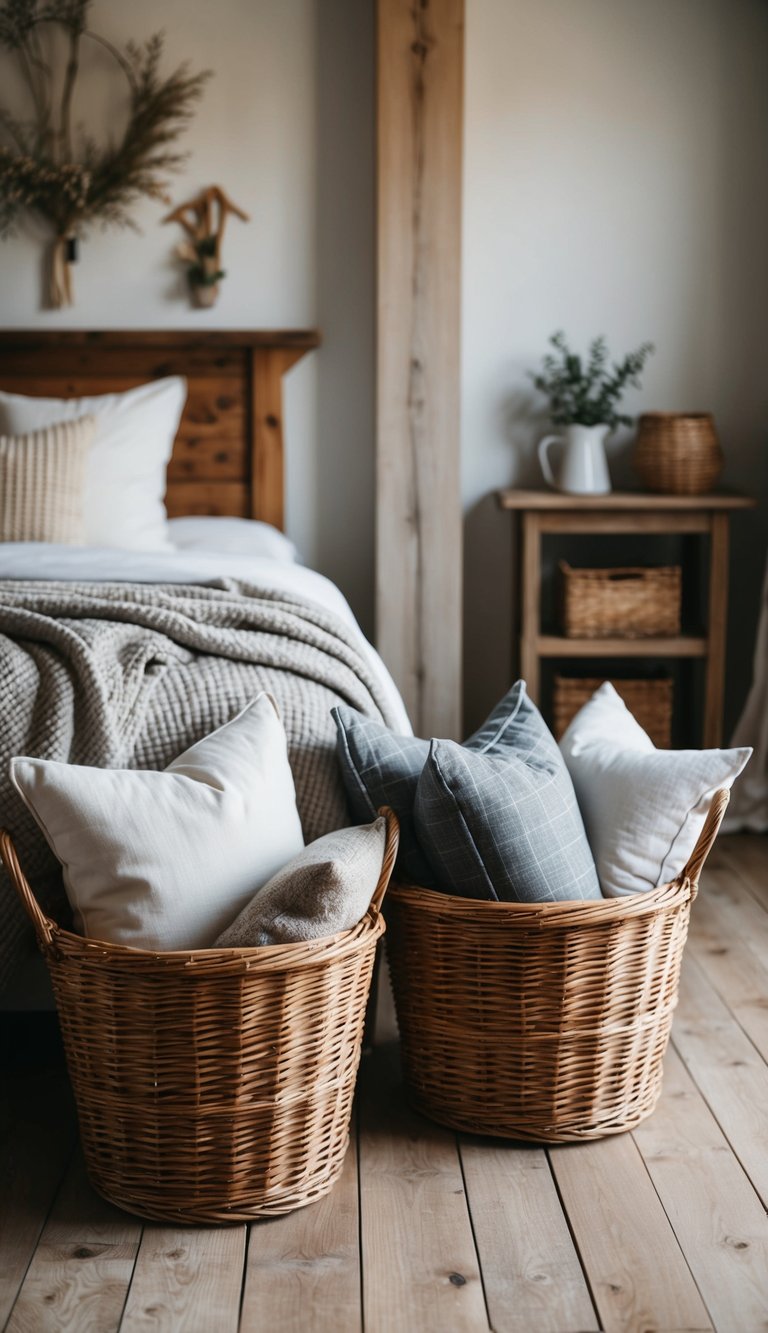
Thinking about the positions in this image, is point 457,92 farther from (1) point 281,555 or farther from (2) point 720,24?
(1) point 281,555

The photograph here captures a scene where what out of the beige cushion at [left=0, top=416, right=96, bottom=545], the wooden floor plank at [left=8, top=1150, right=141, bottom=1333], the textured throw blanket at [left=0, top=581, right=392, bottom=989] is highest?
the beige cushion at [left=0, top=416, right=96, bottom=545]

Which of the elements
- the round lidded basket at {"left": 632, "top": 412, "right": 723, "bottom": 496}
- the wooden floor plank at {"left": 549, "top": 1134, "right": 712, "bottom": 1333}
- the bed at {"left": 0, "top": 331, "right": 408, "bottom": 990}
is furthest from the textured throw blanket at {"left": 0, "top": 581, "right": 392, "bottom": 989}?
the round lidded basket at {"left": 632, "top": 412, "right": 723, "bottom": 496}

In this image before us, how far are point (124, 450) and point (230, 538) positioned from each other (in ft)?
1.15

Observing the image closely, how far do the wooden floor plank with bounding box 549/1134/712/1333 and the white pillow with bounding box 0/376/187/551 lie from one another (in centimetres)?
188

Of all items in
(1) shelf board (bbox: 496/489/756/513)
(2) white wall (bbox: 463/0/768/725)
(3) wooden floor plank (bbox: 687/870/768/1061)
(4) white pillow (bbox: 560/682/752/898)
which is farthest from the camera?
(2) white wall (bbox: 463/0/768/725)

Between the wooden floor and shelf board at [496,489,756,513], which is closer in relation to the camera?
the wooden floor

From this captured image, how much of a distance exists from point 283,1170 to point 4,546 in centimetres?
168

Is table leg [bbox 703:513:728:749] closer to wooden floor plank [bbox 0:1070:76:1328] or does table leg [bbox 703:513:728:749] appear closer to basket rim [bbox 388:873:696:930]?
basket rim [bbox 388:873:696:930]

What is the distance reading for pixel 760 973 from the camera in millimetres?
2590

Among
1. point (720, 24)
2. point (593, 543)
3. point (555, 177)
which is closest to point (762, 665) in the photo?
point (593, 543)

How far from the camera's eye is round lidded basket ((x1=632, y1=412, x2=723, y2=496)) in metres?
3.56

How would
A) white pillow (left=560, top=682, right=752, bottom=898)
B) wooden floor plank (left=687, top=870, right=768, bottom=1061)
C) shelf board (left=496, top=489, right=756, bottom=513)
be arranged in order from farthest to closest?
shelf board (left=496, top=489, right=756, bottom=513) < wooden floor plank (left=687, top=870, right=768, bottom=1061) < white pillow (left=560, top=682, right=752, bottom=898)

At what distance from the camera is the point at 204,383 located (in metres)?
3.79

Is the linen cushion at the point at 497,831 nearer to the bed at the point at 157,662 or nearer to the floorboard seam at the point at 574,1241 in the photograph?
the bed at the point at 157,662
